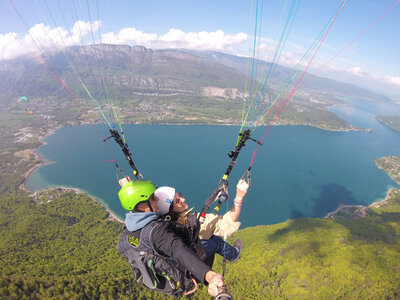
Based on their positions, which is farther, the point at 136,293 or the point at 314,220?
the point at 314,220

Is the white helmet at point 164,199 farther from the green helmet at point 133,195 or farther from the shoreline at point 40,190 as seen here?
the shoreline at point 40,190

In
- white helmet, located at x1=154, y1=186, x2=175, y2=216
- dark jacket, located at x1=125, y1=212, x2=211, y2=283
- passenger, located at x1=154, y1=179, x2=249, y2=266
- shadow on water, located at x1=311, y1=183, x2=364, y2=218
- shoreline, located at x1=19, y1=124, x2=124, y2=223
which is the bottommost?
shoreline, located at x1=19, y1=124, x2=124, y2=223

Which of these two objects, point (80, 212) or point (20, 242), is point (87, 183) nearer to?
point (80, 212)

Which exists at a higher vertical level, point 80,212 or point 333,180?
point 333,180

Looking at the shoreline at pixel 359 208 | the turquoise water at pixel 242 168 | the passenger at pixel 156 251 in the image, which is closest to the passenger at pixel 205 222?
the passenger at pixel 156 251

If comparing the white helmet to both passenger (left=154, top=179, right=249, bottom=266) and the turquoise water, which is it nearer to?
passenger (left=154, top=179, right=249, bottom=266)

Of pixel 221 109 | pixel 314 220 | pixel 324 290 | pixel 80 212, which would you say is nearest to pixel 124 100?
pixel 221 109

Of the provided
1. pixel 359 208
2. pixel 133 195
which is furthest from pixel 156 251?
pixel 359 208

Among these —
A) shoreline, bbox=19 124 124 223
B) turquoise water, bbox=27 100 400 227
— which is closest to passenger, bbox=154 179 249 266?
turquoise water, bbox=27 100 400 227
